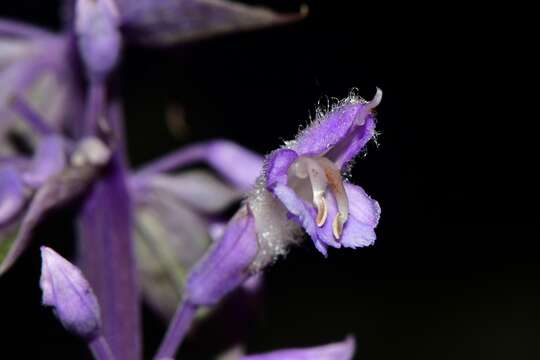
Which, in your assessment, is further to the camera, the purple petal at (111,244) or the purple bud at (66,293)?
the purple petal at (111,244)

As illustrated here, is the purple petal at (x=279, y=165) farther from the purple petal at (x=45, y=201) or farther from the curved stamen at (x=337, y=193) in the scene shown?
the purple petal at (x=45, y=201)

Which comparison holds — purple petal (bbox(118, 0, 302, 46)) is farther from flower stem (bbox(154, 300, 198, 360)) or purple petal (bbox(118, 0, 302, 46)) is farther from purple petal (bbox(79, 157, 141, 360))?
flower stem (bbox(154, 300, 198, 360))

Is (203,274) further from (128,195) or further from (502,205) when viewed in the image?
(502,205)

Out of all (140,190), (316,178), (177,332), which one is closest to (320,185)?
(316,178)

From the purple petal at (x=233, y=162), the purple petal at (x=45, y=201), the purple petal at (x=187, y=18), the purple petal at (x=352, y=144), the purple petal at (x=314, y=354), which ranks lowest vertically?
the purple petal at (x=314, y=354)

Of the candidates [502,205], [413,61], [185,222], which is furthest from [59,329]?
[502,205]

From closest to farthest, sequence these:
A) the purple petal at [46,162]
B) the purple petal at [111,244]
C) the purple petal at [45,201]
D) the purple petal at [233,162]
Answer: the purple petal at [45,201] → the purple petal at [46,162] → the purple petal at [111,244] → the purple petal at [233,162]

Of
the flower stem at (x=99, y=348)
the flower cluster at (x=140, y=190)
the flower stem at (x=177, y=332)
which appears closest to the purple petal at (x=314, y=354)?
the flower cluster at (x=140, y=190)
